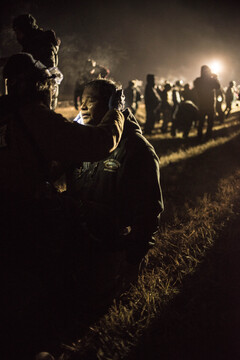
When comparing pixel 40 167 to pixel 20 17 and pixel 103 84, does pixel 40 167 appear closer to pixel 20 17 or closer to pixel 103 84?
pixel 103 84

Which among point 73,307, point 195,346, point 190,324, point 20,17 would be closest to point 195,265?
point 190,324

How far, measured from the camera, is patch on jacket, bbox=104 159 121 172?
207 centimetres

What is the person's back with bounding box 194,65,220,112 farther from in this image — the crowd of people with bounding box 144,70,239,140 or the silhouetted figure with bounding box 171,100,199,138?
the silhouetted figure with bounding box 171,100,199,138

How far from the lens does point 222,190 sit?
14.6ft

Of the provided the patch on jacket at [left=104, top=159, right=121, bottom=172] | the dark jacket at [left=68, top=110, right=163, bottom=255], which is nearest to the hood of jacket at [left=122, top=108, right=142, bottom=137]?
the dark jacket at [left=68, top=110, right=163, bottom=255]

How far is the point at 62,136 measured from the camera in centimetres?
146

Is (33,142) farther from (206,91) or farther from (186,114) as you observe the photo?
(186,114)

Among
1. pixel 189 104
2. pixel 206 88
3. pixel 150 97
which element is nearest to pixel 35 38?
pixel 206 88

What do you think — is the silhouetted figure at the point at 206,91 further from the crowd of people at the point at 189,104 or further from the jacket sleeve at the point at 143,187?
the jacket sleeve at the point at 143,187

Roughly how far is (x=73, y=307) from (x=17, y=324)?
51 centimetres

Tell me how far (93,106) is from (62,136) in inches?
30.4

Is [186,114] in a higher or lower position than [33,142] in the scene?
higher

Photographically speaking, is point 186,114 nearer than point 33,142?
No

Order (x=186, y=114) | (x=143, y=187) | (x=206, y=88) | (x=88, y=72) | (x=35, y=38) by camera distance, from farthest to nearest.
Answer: (x=186, y=114) → (x=206, y=88) → (x=88, y=72) → (x=35, y=38) → (x=143, y=187)
